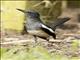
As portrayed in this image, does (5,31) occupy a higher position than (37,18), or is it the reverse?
(37,18)

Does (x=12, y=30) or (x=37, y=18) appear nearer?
(x=37, y=18)

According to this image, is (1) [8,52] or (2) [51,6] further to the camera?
(2) [51,6]

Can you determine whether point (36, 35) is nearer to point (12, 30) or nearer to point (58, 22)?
point (58, 22)

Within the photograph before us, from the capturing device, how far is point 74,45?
21.3 ft

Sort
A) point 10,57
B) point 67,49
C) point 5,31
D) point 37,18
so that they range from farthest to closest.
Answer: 1. point 5,31
2. point 37,18
3. point 67,49
4. point 10,57

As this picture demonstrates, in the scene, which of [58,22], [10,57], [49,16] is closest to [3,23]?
[49,16]

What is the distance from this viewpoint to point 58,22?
22.8 feet

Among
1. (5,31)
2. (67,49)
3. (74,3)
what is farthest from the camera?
(74,3)

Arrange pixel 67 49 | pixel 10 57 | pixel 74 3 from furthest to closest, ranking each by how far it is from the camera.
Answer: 1. pixel 74 3
2. pixel 67 49
3. pixel 10 57

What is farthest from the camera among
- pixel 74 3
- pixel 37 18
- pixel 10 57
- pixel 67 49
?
pixel 74 3

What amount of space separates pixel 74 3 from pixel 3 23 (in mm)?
7403

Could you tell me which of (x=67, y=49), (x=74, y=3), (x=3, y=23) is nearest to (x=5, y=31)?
(x=3, y=23)

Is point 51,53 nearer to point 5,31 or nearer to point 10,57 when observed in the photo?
point 10,57

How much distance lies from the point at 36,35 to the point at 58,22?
598 mm
